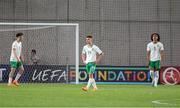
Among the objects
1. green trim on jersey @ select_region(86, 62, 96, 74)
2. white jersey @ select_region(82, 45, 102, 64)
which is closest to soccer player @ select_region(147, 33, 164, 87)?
white jersey @ select_region(82, 45, 102, 64)

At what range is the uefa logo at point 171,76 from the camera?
29156 millimetres

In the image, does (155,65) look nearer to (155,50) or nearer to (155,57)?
(155,57)

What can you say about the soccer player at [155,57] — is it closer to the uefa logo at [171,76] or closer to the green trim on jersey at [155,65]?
the green trim on jersey at [155,65]

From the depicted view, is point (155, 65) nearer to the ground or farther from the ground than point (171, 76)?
farther from the ground

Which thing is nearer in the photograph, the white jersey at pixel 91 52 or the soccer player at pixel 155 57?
the white jersey at pixel 91 52

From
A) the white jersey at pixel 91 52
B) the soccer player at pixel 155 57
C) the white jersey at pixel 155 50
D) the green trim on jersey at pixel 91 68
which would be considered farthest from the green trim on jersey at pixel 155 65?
the green trim on jersey at pixel 91 68

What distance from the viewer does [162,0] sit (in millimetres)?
33094

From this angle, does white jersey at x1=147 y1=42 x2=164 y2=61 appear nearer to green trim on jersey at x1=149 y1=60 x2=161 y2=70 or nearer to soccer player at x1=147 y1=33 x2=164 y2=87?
soccer player at x1=147 y1=33 x2=164 y2=87

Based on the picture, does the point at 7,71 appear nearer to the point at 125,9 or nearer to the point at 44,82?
the point at 44,82

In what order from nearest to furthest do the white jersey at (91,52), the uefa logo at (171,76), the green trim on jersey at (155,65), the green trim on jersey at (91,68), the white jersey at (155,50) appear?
the green trim on jersey at (91,68) → the white jersey at (91,52) → the green trim on jersey at (155,65) → the white jersey at (155,50) → the uefa logo at (171,76)

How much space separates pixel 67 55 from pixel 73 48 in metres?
0.73

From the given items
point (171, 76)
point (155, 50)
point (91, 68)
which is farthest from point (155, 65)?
point (171, 76)

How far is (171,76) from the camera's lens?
29.5 metres

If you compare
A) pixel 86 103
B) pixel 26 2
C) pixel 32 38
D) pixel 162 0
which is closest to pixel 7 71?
pixel 32 38
